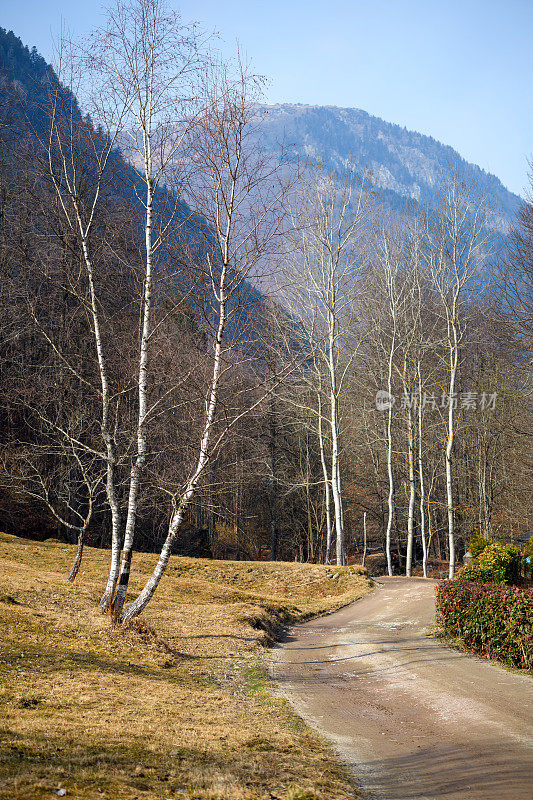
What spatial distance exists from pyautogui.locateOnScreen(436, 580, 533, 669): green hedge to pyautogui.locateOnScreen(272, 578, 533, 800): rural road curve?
1.24 ft

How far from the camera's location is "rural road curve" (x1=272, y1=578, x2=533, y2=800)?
4.96 m

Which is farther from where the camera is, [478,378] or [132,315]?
[478,378]

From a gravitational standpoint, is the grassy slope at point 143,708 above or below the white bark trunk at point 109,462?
below

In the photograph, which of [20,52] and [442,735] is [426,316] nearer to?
[442,735]

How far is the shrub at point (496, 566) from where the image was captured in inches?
632

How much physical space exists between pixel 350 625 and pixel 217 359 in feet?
28.4

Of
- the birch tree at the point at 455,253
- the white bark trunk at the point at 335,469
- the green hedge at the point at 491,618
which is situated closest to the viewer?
the green hedge at the point at 491,618

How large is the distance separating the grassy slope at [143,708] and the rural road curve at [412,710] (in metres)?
0.47

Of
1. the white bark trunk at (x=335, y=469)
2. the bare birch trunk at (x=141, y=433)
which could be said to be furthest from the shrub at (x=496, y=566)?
the bare birch trunk at (x=141, y=433)

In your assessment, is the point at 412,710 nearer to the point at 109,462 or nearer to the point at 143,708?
the point at 143,708

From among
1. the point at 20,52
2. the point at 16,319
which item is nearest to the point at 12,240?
the point at 16,319

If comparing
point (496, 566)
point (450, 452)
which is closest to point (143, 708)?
point (496, 566)

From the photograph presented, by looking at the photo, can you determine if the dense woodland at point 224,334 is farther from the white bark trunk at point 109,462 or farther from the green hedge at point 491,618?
the green hedge at point 491,618

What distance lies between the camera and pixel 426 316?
105 ft
